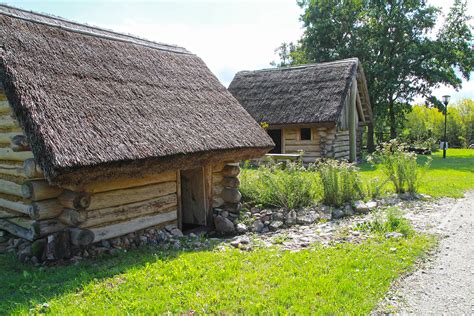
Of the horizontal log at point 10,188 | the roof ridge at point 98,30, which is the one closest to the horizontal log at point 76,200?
the horizontal log at point 10,188

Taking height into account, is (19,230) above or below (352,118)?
below

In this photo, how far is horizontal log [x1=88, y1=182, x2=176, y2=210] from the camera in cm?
580

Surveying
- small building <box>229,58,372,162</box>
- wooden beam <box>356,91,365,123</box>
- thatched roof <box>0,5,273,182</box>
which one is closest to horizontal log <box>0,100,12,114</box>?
thatched roof <box>0,5,273,182</box>

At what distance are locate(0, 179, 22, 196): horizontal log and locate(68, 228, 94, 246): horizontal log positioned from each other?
47.0 inches

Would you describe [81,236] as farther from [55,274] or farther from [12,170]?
[12,170]

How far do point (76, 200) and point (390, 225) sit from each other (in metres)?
5.16

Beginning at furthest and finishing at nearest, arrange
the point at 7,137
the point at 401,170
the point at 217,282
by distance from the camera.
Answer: the point at 401,170
the point at 7,137
the point at 217,282

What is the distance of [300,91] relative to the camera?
16.7 metres

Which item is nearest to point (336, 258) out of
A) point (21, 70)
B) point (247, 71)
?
point (21, 70)

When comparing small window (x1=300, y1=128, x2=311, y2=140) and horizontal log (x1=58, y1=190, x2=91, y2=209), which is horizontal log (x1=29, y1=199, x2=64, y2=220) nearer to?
horizontal log (x1=58, y1=190, x2=91, y2=209)

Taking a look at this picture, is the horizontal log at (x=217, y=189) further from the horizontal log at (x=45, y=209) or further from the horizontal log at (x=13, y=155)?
the horizontal log at (x=13, y=155)

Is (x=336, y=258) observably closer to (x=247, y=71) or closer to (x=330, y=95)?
(x=330, y=95)

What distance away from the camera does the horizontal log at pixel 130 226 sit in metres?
5.81

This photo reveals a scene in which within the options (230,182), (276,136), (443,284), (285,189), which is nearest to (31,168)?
(230,182)
